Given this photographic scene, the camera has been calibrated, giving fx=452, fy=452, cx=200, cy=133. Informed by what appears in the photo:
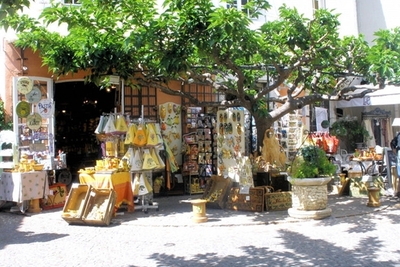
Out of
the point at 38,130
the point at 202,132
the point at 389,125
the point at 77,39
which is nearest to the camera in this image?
the point at 77,39

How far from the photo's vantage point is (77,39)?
9.00m

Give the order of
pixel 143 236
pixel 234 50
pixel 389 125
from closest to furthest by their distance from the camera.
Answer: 1. pixel 143 236
2. pixel 234 50
3. pixel 389 125

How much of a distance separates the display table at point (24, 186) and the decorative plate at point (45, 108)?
191 cm

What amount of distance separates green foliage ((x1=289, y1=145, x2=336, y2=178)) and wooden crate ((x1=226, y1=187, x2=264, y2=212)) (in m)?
1.02

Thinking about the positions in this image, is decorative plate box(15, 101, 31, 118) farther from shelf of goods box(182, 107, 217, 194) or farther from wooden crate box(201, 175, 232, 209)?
wooden crate box(201, 175, 232, 209)

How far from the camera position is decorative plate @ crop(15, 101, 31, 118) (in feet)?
35.6

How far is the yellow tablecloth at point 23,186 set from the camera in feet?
31.5

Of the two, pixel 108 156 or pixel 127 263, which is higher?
pixel 108 156

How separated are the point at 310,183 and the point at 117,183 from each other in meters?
3.83

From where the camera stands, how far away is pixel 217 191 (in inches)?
391

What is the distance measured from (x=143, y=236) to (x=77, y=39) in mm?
4141

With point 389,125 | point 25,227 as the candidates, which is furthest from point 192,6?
point 389,125

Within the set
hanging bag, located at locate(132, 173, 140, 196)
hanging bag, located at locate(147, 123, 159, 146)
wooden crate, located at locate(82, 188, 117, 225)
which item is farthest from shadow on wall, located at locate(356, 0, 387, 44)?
wooden crate, located at locate(82, 188, 117, 225)

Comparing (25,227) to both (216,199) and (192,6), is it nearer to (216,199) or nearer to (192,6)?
(216,199)
